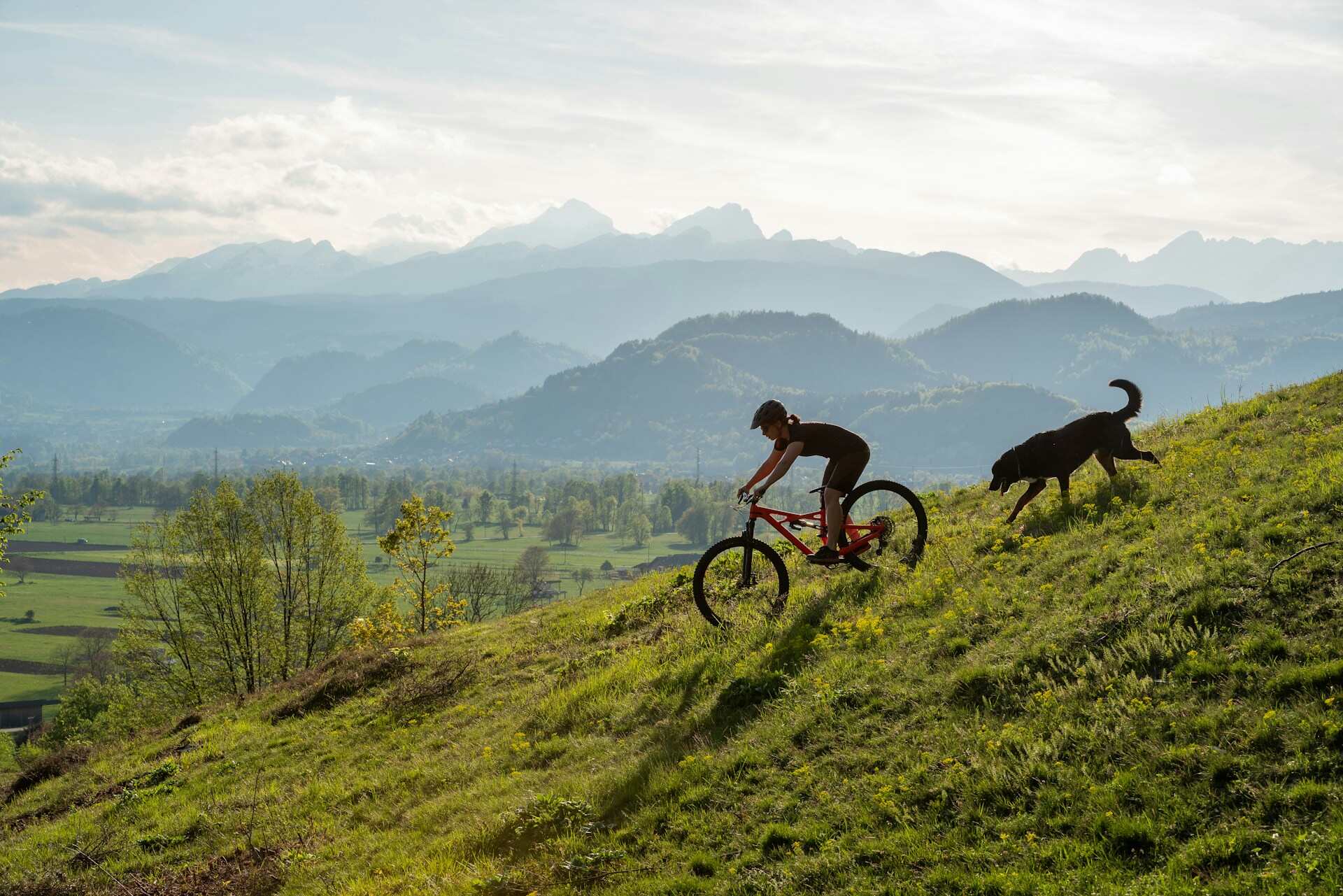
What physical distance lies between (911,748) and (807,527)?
5309 millimetres

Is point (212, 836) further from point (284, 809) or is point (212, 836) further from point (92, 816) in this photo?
point (92, 816)

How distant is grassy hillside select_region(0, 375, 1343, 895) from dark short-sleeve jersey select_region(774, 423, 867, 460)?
219 cm

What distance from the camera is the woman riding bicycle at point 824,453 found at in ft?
41.7

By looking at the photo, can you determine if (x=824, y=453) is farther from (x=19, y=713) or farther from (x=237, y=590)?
(x=19, y=713)

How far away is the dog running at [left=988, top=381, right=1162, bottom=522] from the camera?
14.4m

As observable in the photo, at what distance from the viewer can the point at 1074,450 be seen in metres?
14.5

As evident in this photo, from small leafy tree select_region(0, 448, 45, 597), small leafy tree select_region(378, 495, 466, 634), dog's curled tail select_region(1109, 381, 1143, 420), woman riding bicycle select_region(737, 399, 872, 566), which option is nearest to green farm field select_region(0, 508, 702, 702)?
small leafy tree select_region(0, 448, 45, 597)

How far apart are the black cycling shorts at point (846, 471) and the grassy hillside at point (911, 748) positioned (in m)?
1.70

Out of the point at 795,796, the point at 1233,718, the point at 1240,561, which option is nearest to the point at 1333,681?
the point at 1233,718

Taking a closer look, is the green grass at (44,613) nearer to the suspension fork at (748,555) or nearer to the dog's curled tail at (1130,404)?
the suspension fork at (748,555)

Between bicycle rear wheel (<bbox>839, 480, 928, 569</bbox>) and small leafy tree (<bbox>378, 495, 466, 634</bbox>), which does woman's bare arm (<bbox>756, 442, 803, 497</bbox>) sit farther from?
small leafy tree (<bbox>378, 495, 466, 634</bbox>)

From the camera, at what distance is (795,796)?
332 inches

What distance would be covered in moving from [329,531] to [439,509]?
16469 mm

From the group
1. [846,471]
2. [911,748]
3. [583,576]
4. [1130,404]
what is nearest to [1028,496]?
[1130,404]
